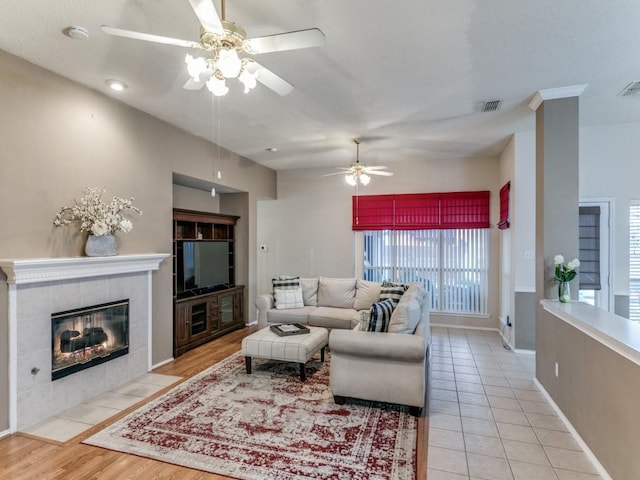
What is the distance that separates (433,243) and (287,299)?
293 cm

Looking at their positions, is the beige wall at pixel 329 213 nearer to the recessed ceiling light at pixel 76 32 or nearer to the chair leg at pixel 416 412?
the chair leg at pixel 416 412

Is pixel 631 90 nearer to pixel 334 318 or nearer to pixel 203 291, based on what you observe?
pixel 334 318

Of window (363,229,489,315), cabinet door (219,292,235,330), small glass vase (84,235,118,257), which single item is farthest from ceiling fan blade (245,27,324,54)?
window (363,229,489,315)

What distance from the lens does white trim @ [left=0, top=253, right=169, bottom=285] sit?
106 inches

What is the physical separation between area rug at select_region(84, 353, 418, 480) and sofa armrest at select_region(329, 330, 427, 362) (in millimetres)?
539

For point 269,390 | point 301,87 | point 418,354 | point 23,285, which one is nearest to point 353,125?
point 301,87

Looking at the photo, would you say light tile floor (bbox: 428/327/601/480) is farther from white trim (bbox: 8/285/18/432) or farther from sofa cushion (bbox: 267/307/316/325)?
white trim (bbox: 8/285/18/432)

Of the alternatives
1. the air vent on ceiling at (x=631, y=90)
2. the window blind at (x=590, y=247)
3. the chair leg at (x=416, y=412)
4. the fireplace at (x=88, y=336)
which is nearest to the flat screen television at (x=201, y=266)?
the fireplace at (x=88, y=336)

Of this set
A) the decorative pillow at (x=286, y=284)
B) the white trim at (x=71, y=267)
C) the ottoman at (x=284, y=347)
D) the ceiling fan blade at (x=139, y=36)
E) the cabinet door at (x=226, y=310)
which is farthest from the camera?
the cabinet door at (x=226, y=310)

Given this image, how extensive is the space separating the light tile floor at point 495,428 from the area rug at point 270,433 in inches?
11.0

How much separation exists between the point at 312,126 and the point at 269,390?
3.19 metres

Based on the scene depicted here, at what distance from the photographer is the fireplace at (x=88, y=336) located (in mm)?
3066

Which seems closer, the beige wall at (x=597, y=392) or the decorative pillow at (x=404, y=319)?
the beige wall at (x=597, y=392)

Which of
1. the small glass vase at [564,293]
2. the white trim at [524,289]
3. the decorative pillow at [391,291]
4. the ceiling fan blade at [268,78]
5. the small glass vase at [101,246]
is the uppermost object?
the ceiling fan blade at [268,78]
